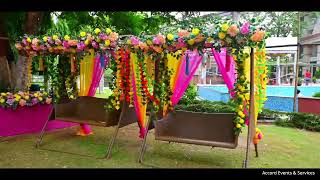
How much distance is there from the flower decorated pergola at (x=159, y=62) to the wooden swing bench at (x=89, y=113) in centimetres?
17

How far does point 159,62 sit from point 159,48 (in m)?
0.65

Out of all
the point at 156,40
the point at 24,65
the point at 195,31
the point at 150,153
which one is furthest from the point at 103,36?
the point at 24,65

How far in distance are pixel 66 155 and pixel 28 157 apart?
576 mm

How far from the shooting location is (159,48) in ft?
14.9

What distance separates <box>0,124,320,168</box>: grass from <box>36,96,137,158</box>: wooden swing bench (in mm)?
446

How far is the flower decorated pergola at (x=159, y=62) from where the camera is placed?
4.27 metres

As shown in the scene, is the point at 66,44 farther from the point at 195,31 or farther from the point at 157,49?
the point at 195,31

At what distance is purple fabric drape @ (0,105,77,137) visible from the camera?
6.13 meters

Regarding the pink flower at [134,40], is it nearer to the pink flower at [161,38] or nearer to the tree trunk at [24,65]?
the pink flower at [161,38]

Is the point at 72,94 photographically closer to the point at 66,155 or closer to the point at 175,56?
the point at 66,155

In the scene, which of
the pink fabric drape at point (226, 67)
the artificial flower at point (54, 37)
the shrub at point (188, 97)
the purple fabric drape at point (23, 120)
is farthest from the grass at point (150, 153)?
the shrub at point (188, 97)

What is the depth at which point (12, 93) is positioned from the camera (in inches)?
253

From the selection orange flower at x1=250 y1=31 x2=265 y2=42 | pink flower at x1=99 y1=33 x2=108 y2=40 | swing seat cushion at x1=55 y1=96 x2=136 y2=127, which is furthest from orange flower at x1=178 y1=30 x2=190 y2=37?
swing seat cushion at x1=55 y1=96 x2=136 y2=127

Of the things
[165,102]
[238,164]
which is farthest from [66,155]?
[238,164]
